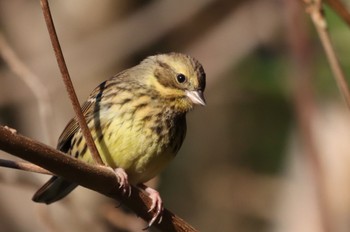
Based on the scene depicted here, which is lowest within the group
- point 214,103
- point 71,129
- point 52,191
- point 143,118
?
point 214,103

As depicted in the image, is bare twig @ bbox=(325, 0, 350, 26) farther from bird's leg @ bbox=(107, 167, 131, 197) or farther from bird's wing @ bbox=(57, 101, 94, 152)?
bird's wing @ bbox=(57, 101, 94, 152)

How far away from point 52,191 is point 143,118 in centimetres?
67

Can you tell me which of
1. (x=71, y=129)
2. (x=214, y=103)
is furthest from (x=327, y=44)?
(x=214, y=103)

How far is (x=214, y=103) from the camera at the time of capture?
9273mm

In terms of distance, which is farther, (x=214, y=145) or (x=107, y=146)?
(x=214, y=145)

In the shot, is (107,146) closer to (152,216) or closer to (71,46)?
(152,216)

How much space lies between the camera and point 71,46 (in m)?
7.66

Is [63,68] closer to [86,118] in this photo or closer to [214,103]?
[86,118]

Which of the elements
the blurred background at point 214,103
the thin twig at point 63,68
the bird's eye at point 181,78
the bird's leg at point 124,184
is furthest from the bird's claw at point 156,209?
the blurred background at point 214,103

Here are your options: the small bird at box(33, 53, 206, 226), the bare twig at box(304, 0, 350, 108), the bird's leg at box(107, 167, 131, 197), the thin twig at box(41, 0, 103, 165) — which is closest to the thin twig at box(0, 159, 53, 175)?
the thin twig at box(41, 0, 103, 165)

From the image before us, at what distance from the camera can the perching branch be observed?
2822 mm

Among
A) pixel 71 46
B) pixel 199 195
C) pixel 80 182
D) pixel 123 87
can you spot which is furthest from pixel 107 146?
pixel 199 195

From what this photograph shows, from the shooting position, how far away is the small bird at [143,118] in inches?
165

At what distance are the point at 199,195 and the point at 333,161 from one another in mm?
2689
